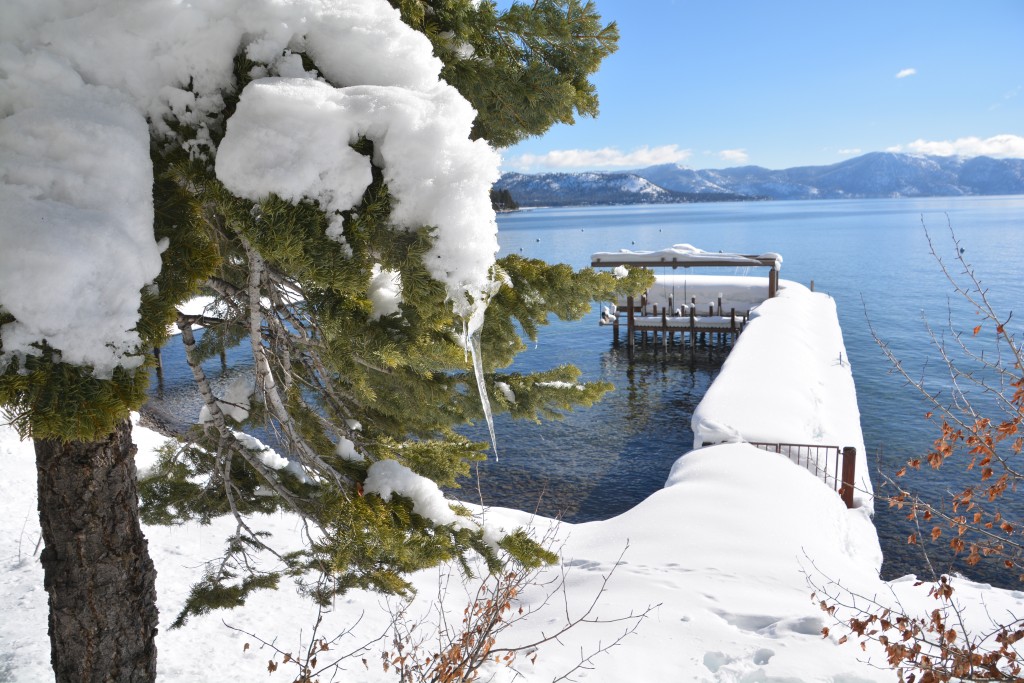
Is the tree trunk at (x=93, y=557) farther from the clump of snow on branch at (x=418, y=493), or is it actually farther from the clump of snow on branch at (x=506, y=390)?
the clump of snow on branch at (x=506, y=390)

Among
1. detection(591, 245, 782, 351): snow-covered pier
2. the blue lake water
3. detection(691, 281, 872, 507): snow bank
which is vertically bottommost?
the blue lake water

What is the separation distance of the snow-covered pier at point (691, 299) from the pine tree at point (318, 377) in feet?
81.2

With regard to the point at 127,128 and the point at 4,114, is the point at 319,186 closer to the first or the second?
the point at 127,128

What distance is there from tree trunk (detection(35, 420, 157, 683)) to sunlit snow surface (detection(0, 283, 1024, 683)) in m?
2.71

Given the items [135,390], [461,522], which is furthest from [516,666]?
[135,390]

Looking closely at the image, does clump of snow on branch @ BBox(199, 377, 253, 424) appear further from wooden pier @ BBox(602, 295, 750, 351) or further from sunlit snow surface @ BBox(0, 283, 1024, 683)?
wooden pier @ BBox(602, 295, 750, 351)

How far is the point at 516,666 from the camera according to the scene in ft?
19.9

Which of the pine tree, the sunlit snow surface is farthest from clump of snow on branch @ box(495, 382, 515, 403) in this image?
the sunlit snow surface

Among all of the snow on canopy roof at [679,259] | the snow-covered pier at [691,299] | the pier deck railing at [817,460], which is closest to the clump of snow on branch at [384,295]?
the pier deck railing at [817,460]

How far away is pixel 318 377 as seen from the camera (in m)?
5.18

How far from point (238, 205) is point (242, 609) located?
6.80 metres

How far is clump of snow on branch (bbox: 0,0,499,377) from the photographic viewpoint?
2.10m

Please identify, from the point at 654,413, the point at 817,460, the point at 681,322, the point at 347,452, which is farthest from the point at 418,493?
the point at 681,322

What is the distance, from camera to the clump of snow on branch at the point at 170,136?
2102 millimetres
